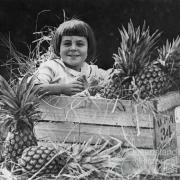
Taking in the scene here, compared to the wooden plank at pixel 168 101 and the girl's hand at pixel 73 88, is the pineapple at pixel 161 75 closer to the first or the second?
the wooden plank at pixel 168 101

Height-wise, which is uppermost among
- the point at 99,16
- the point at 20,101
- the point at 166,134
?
the point at 99,16

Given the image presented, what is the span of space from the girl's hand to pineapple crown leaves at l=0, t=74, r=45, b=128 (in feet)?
0.80

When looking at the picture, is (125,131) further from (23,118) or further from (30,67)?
(30,67)

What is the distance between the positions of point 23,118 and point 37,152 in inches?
7.7

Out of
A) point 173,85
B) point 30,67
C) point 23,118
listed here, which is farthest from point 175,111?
point 30,67

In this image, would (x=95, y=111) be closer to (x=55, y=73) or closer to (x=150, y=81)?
(x=150, y=81)

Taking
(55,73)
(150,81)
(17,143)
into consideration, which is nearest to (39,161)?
(17,143)

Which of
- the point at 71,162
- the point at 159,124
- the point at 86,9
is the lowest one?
the point at 71,162

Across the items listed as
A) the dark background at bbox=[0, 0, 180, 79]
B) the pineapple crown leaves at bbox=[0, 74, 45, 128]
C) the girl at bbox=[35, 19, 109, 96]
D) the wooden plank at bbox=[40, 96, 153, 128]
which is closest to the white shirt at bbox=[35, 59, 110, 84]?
the girl at bbox=[35, 19, 109, 96]

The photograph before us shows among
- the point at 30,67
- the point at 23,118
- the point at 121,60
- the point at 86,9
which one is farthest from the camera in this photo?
the point at 86,9

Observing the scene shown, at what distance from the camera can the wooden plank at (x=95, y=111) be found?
2307 mm

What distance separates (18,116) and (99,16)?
4.39 metres

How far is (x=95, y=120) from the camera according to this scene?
7.72 feet

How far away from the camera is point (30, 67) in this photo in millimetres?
3020
